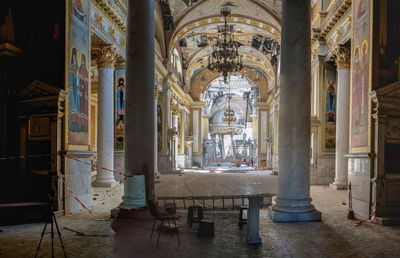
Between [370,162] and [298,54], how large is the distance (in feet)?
9.49

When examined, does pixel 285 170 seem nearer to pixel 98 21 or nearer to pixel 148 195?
pixel 148 195

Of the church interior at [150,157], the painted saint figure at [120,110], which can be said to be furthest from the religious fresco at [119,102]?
the church interior at [150,157]

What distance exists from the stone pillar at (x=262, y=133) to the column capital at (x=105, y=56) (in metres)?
22.7

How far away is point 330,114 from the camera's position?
50.4 ft

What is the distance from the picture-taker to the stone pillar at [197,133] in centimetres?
3453

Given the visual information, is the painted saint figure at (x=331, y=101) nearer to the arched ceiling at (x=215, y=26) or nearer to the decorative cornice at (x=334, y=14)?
the decorative cornice at (x=334, y=14)

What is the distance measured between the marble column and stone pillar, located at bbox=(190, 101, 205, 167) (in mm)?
21644

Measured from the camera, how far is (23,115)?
8492 mm

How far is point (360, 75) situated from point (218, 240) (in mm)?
5381

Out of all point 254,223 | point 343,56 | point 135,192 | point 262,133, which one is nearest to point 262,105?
point 262,133

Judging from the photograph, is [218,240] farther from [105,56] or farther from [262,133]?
[262,133]

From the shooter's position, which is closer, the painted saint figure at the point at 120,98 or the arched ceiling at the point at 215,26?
the painted saint figure at the point at 120,98

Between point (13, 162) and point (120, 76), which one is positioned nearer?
point (13, 162)

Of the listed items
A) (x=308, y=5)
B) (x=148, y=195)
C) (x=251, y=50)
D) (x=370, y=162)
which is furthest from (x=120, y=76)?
(x=251, y=50)
